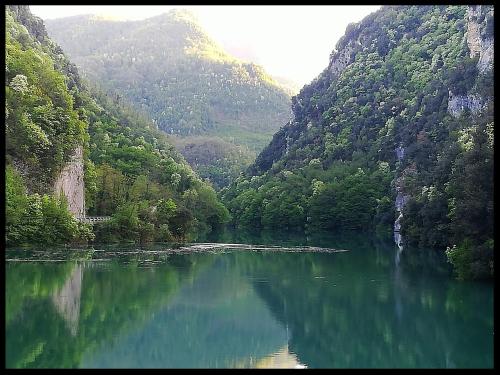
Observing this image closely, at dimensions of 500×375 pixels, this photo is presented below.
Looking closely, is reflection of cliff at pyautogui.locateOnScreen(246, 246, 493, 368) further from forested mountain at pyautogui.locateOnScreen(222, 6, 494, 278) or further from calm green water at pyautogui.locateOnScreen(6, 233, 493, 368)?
forested mountain at pyautogui.locateOnScreen(222, 6, 494, 278)

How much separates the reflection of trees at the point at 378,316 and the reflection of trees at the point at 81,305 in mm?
6425

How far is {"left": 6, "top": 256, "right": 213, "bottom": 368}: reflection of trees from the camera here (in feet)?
85.4

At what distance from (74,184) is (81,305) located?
43.7m

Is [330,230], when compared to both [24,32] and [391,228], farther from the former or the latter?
[24,32]

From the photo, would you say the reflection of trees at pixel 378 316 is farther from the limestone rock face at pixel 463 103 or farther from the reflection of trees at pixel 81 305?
the limestone rock face at pixel 463 103

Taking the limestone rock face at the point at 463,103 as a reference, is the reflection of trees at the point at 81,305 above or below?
below

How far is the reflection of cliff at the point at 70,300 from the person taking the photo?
31533 millimetres

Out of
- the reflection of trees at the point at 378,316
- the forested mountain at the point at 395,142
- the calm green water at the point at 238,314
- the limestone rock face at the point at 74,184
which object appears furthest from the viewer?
the limestone rock face at the point at 74,184

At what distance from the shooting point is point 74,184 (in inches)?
3044

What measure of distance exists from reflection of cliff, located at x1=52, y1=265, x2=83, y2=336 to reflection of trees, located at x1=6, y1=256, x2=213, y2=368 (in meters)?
0.14

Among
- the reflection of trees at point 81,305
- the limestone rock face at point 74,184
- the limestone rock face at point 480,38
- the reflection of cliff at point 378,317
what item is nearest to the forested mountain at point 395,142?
the limestone rock face at point 480,38

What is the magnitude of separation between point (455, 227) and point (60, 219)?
37338 millimetres

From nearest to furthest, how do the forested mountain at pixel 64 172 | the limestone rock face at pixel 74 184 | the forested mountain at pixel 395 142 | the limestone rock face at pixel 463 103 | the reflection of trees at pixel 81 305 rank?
1. the reflection of trees at pixel 81 305
2. the forested mountain at pixel 395 142
3. the forested mountain at pixel 64 172
4. the limestone rock face at pixel 74 184
5. the limestone rock face at pixel 463 103

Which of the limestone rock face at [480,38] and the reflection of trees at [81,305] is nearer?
the reflection of trees at [81,305]
